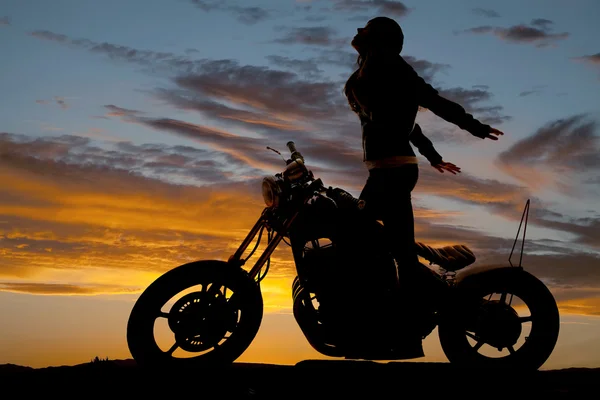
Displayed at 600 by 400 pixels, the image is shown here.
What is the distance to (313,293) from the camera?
6137mm

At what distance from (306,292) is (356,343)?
2.05 ft

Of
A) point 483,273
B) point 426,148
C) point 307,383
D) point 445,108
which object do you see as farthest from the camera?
point 426,148

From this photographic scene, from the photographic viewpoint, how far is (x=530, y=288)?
266 inches

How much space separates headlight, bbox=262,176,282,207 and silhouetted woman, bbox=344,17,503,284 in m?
0.82

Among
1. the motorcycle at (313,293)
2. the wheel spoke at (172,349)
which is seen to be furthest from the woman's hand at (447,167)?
the wheel spoke at (172,349)

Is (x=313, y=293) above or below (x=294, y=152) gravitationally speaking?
below

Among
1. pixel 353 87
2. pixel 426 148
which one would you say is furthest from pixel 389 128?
pixel 426 148

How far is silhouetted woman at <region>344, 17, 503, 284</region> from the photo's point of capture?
6.24 metres

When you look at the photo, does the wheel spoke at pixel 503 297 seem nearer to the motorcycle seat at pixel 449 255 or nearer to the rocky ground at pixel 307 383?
the motorcycle seat at pixel 449 255

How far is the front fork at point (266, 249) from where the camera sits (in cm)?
607

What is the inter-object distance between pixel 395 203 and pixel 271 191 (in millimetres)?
1152

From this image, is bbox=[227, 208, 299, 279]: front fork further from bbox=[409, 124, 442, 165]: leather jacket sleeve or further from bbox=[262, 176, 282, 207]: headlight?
bbox=[409, 124, 442, 165]: leather jacket sleeve

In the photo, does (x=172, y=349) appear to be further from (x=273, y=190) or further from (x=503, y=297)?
(x=503, y=297)

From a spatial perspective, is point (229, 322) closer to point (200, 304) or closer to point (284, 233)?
point (200, 304)
